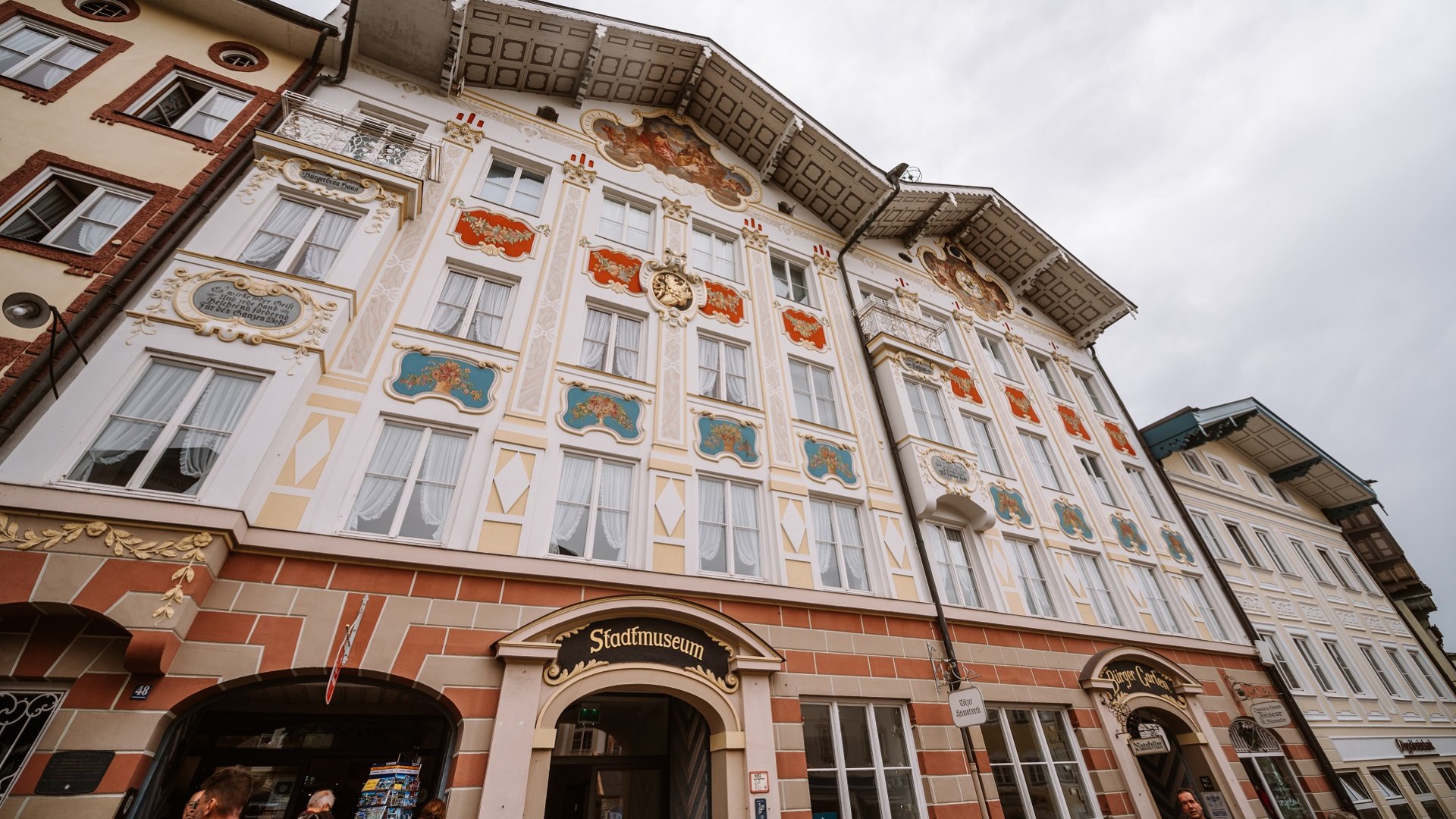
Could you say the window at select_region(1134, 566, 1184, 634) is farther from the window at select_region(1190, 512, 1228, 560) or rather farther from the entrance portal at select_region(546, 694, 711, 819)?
the entrance portal at select_region(546, 694, 711, 819)

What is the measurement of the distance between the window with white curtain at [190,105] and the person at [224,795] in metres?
10.2

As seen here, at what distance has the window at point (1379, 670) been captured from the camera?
19.0m

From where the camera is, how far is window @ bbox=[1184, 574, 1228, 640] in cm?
1506

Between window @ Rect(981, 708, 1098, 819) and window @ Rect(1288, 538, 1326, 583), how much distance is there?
17.7 meters

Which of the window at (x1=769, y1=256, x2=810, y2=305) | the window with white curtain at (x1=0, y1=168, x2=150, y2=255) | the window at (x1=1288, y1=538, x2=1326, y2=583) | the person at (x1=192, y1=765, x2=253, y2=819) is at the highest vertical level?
the window at (x1=769, y1=256, x2=810, y2=305)

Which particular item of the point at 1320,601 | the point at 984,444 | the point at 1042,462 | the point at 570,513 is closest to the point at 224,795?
the point at 570,513

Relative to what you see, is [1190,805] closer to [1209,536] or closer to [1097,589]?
[1097,589]

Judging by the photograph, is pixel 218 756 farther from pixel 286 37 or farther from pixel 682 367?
pixel 286 37

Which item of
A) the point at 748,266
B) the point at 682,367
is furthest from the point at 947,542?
the point at 748,266

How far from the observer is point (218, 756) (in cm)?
696

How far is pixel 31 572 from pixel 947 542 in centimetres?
1275

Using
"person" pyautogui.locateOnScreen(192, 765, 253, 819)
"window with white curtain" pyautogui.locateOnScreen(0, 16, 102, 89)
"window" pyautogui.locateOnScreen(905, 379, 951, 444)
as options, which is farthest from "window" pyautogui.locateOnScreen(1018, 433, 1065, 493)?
"window with white curtain" pyautogui.locateOnScreen(0, 16, 102, 89)

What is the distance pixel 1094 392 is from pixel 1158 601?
8.09 metres

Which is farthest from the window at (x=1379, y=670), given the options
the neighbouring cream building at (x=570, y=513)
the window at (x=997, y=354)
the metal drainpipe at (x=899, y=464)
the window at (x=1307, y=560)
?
the metal drainpipe at (x=899, y=464)
